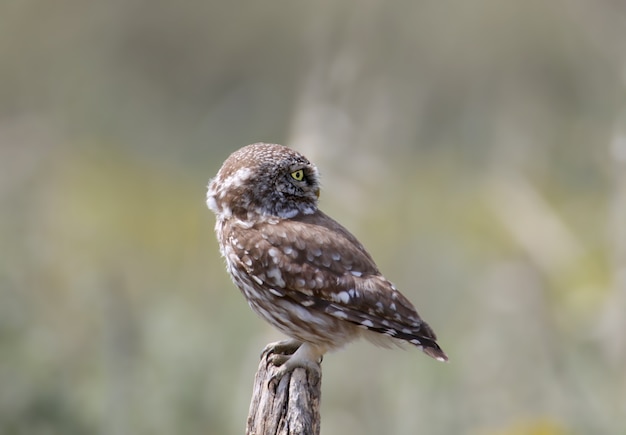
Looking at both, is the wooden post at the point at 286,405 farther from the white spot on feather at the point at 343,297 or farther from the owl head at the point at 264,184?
the owl head at the point at 264,184

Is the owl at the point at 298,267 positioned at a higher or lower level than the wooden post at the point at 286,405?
higher

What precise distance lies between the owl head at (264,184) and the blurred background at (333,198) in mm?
1213

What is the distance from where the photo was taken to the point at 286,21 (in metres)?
11.8

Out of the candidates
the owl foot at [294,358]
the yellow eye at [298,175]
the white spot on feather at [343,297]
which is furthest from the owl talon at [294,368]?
the yellow eye at [298,175]

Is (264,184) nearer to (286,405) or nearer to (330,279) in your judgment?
(330,279)

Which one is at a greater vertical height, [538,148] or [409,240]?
[538,148]

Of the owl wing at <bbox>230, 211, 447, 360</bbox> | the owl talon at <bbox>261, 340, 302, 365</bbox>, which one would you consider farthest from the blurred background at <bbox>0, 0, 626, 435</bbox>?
the owl wing at <bbox>230, 211, 447, 360</bbox>

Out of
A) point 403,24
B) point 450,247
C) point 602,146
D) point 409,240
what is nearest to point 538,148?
point 602,146

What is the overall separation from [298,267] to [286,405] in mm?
564

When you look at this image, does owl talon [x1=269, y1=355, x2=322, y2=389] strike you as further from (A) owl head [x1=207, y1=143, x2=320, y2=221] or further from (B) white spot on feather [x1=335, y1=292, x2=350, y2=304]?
(A) owl head [x1=207, y1=143, x2=320, y2=221]

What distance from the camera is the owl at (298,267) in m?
3.85

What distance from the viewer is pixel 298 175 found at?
413 cm

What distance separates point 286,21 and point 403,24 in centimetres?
184

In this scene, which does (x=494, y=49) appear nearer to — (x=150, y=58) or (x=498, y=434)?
(x=150, y=58)
